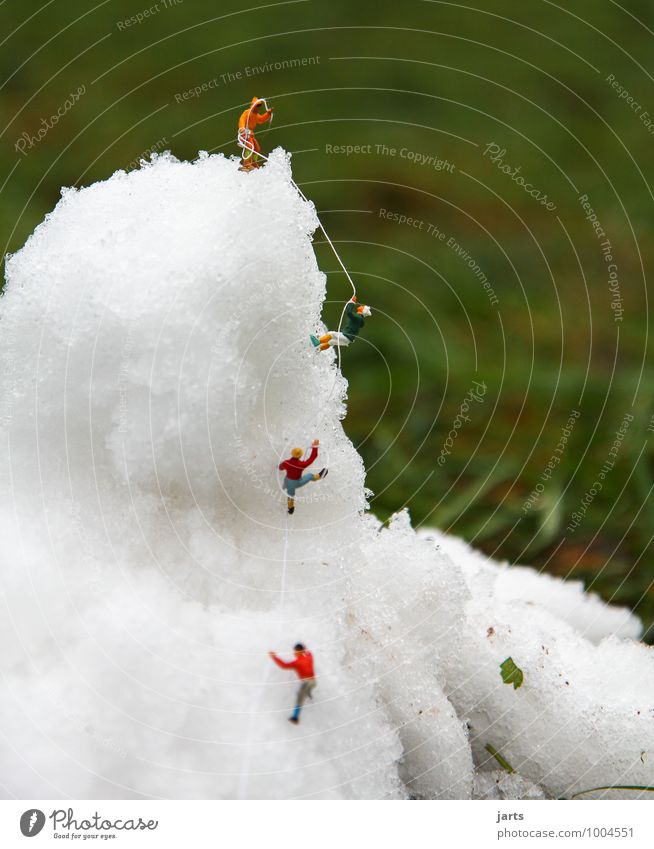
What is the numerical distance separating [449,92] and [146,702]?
3095 mm

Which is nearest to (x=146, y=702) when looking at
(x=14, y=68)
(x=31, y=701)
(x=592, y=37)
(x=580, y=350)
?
(x=31, y=701)

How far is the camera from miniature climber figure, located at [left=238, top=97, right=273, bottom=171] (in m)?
1.11

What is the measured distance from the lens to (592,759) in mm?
1379

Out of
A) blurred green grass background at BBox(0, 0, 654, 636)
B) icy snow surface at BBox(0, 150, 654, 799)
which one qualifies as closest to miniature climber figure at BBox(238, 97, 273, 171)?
icy snow surface at BBox(0, 150, 654, 799)

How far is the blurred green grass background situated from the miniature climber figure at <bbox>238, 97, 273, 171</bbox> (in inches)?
40.4

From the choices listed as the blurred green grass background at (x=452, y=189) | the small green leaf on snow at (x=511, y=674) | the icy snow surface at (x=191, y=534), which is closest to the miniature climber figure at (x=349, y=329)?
the icy snow surface at (x=191, y=534)

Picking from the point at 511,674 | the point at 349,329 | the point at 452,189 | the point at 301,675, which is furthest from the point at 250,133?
the point at 452,189

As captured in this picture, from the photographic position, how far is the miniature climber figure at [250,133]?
111 cm

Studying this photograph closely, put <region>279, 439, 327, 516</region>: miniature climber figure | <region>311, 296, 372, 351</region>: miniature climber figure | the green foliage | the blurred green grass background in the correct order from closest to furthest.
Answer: <region>311, 296, 372, 351</region>: miniature climber figure, <region>279, 439, 327, 516</region>: miniature climber figure, the green foliage, the blurred green grass background

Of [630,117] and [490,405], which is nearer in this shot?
[490,405]
